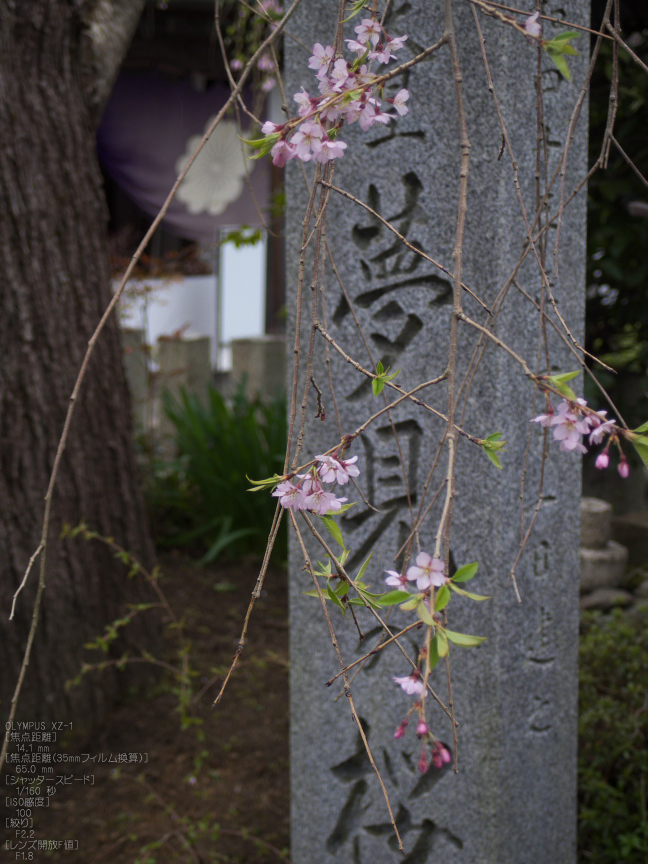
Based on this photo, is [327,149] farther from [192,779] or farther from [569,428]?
[192,779]

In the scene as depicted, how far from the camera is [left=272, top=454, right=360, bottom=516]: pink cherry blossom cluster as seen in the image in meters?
0.81

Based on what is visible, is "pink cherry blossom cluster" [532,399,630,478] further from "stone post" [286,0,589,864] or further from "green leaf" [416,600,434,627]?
"stone post" [286,0,589,864]

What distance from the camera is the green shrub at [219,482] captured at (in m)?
3.62

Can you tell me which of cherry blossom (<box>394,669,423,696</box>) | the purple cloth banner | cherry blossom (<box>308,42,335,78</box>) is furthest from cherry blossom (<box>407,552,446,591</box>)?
the purple cloth banner

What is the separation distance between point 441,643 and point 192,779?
1912 millimetres

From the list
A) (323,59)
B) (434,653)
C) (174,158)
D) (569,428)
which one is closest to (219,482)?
(323,59)

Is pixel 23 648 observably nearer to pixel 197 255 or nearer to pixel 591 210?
pixel 591 210

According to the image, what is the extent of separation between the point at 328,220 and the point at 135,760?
176 cm

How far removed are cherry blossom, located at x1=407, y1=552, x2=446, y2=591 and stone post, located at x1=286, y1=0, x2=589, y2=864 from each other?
3.14 feet

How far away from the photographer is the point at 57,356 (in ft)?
7.73

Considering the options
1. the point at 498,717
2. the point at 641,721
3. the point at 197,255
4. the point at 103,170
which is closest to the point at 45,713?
the point at 498,717

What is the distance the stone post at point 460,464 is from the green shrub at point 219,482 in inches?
69.4

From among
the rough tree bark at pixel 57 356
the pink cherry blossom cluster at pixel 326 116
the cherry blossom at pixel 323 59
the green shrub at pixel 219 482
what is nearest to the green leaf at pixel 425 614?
the pink cherry blossom cluster at pixel 326 116

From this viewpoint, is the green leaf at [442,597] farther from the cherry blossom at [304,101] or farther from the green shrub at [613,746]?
the green shrub at [613,746]
